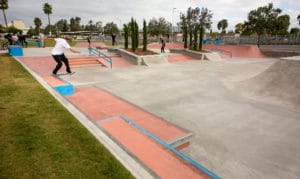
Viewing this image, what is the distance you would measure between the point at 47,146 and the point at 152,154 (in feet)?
6.04

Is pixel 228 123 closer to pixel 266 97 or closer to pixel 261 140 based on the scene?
pixel 261 140

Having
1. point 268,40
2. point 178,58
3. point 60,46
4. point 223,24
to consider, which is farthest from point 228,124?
point 223,24

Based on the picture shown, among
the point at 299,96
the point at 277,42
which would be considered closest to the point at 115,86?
the point at 299,96

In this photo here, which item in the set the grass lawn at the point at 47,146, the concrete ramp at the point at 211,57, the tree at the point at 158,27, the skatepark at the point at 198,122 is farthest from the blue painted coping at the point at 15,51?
the tree at the point at 158,27

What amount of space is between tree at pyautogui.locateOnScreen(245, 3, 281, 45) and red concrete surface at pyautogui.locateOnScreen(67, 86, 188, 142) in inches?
1333

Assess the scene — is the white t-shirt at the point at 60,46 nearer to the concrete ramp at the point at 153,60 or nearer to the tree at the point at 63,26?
the concrete ramp at the point at 153,60

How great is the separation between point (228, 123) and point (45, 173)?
429 centimetres

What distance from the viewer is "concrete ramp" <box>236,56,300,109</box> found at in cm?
659

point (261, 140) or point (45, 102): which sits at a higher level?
point (45, 102)

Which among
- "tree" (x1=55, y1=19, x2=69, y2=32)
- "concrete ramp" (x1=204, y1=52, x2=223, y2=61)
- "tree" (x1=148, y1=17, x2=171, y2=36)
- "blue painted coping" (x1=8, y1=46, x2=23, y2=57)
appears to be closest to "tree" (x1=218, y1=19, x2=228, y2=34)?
"tree" (x1=148, y1=17, x2=171, y2=36)

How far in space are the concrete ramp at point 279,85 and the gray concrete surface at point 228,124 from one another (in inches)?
17.2

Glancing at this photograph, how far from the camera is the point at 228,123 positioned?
490 cm

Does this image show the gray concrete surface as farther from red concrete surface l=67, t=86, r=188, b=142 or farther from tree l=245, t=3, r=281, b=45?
tree l=245, t=3, r=281, b=45

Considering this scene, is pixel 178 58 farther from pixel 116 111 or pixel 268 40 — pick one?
pixel 268 40
